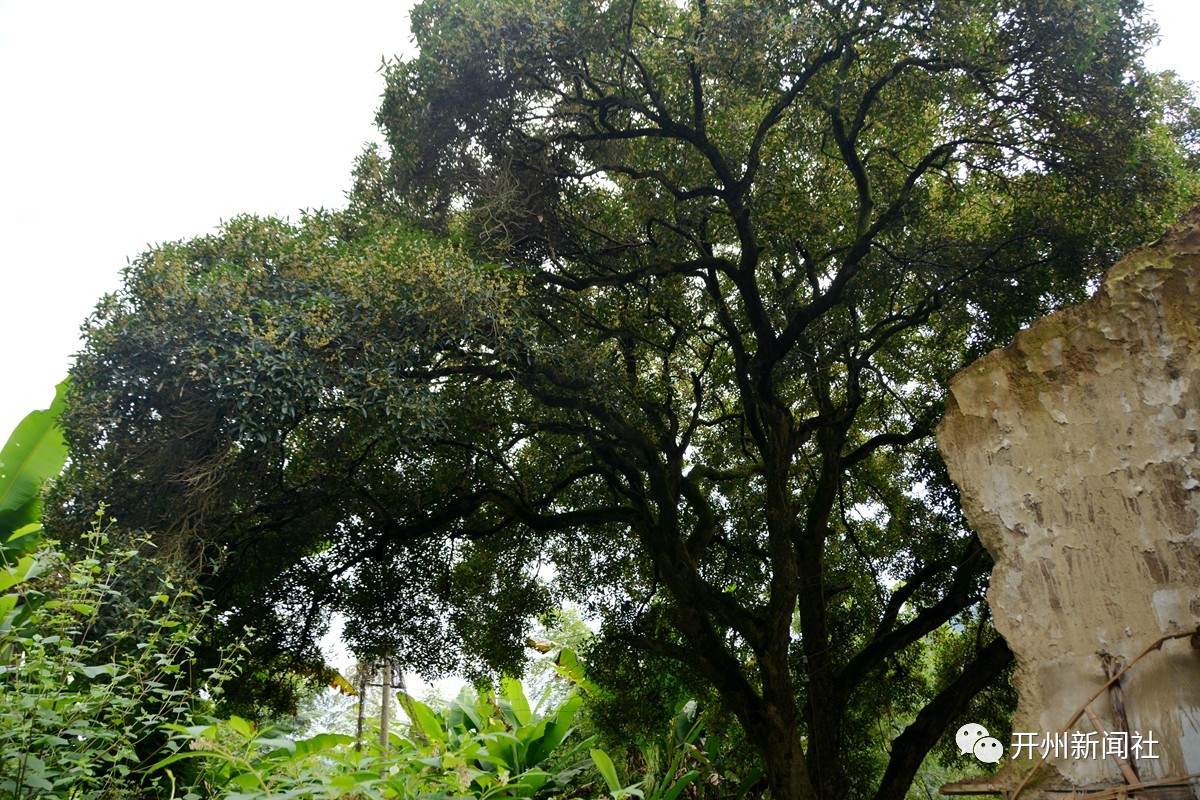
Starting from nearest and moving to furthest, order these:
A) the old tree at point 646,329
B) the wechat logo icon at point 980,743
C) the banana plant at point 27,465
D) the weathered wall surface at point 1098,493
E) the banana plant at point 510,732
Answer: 1. the weathered wall surface at point 1098,493
2. the wechat logo icon at point 980,743
3. the old tree at point 646,329
4. the banana plant at point 510,732
5. the banana plant at point 27,465

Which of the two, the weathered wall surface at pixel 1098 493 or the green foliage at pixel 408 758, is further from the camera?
the green foliage at pixel 408 758

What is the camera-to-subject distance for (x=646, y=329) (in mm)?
8969

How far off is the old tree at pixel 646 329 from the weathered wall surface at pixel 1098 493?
3664 mm

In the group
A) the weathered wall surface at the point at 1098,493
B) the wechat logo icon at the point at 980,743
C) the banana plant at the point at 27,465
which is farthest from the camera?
the banana plant at the point at 27,465

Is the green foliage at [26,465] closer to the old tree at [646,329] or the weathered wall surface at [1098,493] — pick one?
the old tree at [646,329]

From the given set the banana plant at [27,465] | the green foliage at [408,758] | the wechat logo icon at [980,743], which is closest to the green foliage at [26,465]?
the banana plant at [27,465]

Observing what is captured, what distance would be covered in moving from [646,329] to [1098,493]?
5.94 m

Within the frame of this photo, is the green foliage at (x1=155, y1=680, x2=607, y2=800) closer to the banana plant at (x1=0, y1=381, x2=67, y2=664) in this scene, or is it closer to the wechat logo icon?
the wechat logo icon

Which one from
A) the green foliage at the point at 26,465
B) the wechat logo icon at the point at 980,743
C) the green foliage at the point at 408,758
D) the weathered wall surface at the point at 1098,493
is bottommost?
the green foliage at the point at 408,758

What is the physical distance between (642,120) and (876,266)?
8.41 feet

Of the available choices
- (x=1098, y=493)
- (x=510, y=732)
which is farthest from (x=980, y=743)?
(x=510, y=732)

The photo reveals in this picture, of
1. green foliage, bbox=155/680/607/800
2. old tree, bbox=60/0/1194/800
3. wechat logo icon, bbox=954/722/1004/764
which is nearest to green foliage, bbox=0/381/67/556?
old tree, bbox=60/0/1194/800

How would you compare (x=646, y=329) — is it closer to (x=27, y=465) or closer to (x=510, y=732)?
(x=510, y=732)

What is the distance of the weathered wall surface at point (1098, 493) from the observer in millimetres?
2994
